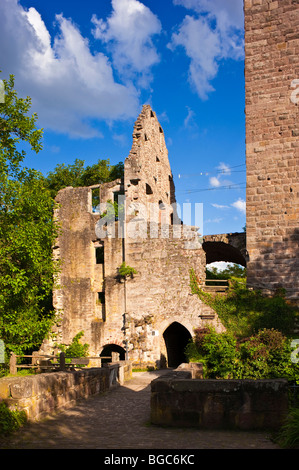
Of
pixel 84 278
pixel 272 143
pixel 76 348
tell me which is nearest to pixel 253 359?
pixel 272 143

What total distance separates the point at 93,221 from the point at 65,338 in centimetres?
557

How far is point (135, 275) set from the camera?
63.9 feet

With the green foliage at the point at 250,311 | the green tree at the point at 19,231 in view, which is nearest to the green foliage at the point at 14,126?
the green tree at the point at 19,231

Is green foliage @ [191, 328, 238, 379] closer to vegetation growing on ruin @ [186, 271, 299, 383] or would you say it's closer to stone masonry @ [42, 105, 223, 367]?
vegetation growing on ruin @ [186, 271, 299, 383]

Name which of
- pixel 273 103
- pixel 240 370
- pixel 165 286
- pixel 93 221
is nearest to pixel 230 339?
pixel 240 370

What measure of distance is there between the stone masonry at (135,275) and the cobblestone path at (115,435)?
33.1 ft

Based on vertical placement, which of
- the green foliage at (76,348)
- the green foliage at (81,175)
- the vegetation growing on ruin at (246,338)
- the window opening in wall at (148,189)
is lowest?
the green foliage at (76,348)

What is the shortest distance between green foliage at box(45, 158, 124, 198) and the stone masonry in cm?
625

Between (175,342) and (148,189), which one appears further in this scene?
(148,189)

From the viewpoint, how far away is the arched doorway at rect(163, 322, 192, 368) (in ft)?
67.4

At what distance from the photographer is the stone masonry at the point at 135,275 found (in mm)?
18547

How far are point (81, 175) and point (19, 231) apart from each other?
16.3 meters

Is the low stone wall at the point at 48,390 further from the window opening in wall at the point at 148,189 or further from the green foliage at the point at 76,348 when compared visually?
the window opening in wall at the point at 148,189

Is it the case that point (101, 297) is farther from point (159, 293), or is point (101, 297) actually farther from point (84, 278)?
point (159, 293)
